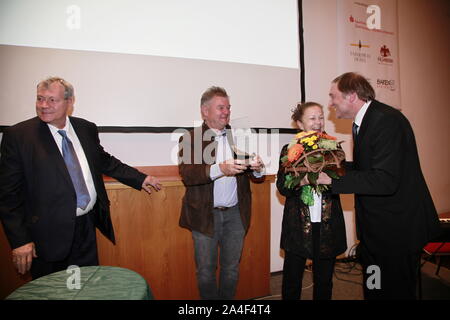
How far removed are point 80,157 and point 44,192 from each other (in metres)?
0.30

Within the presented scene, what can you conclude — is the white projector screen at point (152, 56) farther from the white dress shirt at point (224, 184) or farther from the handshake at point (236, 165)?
the handshake at point (236, 165)

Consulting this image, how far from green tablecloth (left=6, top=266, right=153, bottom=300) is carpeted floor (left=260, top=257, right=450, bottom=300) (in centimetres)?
180

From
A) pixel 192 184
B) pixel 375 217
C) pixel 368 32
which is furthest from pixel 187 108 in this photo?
pixel 368 32

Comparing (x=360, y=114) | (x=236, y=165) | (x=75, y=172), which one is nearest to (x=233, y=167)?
(x=236, y=165)

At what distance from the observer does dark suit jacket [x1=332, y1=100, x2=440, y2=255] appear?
1507mm

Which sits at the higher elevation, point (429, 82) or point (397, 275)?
point (429, 82)

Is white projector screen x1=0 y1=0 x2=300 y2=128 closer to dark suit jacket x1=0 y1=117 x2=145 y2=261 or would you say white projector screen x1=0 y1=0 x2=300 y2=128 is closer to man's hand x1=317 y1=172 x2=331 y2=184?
dark suit jacket x1=0 y1=117 x2=145 y2=261

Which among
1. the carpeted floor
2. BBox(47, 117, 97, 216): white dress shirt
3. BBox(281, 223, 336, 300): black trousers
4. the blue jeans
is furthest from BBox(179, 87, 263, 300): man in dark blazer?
the carpeted floor

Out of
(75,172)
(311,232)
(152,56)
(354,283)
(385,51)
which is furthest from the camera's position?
(385,51)

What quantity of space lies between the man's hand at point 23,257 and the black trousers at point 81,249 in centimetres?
14

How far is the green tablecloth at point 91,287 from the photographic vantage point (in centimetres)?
103

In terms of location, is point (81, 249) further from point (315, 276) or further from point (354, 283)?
point (354, 283)

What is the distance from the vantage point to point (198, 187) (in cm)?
192
